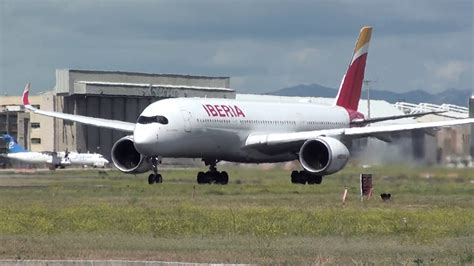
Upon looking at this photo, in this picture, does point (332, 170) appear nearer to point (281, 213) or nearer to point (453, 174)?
point (453, 174)

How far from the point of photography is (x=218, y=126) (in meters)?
62.2

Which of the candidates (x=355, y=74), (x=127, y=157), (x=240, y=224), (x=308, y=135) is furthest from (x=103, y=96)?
(x=240, y=224)

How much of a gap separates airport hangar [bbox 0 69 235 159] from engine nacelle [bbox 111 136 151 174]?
64661mm

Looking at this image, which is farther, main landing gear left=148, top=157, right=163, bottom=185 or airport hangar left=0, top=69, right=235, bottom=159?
airport hangar left=0, top=69, right=235, bottom=159

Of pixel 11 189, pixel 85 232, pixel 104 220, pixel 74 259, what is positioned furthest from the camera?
pixel 11 189

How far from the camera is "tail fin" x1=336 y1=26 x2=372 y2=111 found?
73875 mm

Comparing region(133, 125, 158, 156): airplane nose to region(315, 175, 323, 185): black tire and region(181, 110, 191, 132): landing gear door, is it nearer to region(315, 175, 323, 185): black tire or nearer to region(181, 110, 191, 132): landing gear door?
region(181, 110, 191, 132): landing gear door

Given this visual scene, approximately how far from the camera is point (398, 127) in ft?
212

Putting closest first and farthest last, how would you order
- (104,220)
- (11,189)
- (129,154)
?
(104,220)
(11,189)
(129,154)

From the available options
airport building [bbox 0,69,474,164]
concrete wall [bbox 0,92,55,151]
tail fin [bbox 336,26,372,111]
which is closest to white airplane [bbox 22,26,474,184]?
tail fin [bbox 336,26,372,111]

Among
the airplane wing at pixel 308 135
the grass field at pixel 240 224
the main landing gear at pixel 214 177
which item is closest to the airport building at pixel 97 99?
the airplane wing at pixel 308 135

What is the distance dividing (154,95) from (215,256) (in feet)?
364

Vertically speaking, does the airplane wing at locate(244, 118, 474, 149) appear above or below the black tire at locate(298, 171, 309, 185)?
above

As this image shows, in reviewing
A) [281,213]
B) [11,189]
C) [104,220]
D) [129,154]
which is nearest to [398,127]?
[129,154]
